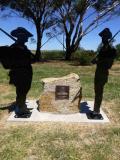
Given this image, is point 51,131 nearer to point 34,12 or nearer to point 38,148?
point 38,148

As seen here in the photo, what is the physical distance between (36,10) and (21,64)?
19.7 m

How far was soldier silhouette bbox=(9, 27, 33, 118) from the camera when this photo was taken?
8023 mm

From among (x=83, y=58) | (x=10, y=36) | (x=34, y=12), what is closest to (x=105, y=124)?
(x=10, y=36)

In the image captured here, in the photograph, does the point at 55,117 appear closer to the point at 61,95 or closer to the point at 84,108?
the point at 61,95

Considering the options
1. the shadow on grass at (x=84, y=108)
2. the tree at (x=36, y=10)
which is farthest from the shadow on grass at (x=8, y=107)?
the tree at (x=36, y=10)

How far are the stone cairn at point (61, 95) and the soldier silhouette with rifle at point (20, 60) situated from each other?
2.51 ft

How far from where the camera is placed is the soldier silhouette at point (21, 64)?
802 centimetres

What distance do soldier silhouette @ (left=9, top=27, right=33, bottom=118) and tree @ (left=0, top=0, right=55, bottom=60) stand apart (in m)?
17.4

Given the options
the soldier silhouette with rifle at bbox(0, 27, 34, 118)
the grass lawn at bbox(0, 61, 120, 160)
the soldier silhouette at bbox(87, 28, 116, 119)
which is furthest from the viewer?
the soldier silhouette at bbox(87, 28, 116, 119)

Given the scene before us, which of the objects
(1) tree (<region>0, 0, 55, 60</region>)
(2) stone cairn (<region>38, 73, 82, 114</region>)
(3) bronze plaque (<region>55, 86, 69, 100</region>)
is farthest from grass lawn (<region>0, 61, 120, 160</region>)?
(1) tree (<region>0, 0, 55, 60</region>)

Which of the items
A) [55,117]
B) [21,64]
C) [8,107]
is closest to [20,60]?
[21,64]

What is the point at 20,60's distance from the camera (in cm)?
811

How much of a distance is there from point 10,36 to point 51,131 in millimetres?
2134

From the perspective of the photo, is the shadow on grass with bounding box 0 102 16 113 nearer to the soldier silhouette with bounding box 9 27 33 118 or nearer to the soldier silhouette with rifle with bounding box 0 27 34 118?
the soldier silhouette with bounding box 9 27 33 118
